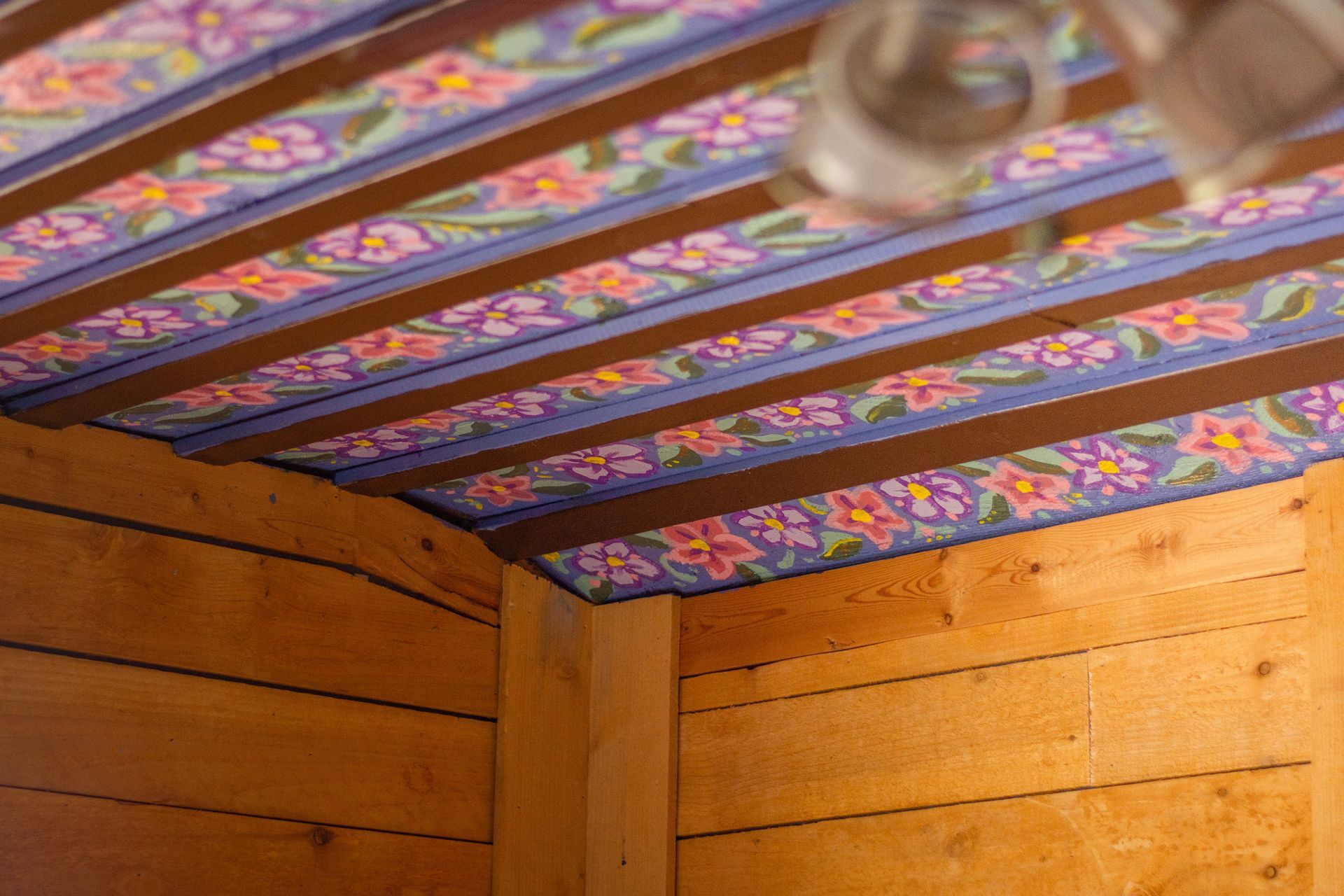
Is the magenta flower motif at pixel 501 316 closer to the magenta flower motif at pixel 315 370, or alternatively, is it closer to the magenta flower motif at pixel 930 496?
the magenta flower motif at pixel 315 370

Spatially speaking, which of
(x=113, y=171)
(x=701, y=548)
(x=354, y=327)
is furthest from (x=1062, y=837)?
(x=113, y=171)

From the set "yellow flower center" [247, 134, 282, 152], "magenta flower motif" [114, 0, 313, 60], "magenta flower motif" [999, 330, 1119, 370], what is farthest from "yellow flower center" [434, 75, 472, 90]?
"magenta flower motif" [999, 330, 1119, 370]

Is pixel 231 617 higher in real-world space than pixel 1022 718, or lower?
higher

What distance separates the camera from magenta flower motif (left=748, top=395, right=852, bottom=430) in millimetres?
2893

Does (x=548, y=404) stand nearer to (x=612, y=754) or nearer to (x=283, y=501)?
(x=283, y=501)

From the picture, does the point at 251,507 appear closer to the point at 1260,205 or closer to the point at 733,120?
the point at 733,120

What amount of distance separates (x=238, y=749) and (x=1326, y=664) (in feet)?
6.81

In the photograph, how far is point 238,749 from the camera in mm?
3182

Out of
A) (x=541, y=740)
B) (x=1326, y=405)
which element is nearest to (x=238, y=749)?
(x=541, y=740)

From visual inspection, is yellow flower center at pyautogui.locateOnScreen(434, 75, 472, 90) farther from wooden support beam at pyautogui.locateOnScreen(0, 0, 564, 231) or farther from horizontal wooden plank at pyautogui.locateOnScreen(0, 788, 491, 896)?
horizontal wooden plank at pyautogui.locateOnScreen(0, 788, 491, 896)

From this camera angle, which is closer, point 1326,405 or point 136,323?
point 136,323

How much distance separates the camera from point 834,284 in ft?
7.89

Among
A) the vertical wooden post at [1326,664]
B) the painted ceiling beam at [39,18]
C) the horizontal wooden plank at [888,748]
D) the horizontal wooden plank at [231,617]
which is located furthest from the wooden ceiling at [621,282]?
the horizontal wooden plank at [888,748]

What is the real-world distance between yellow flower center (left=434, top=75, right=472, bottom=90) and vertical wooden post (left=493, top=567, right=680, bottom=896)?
1.99 m
